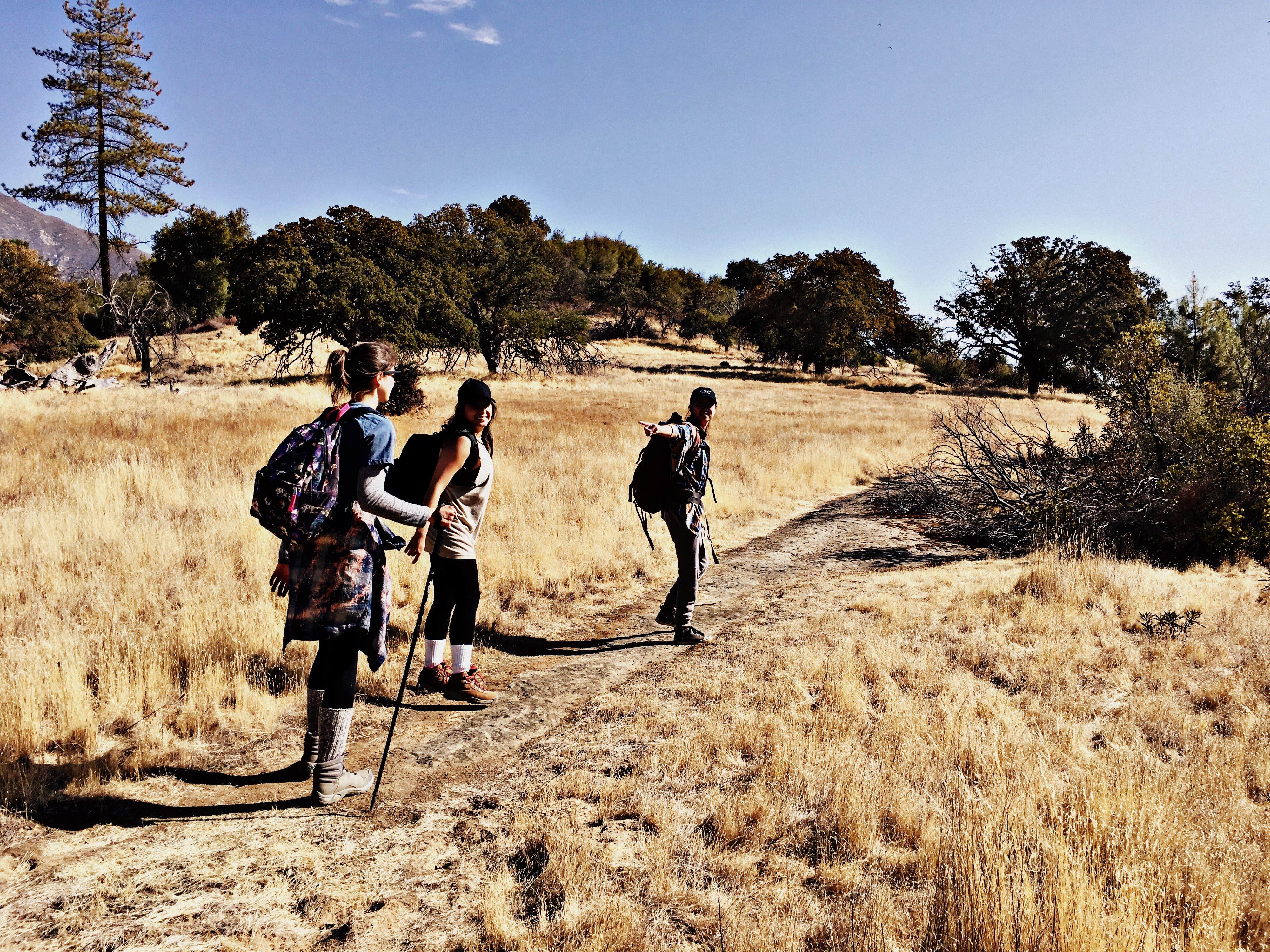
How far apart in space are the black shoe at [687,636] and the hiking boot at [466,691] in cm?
173

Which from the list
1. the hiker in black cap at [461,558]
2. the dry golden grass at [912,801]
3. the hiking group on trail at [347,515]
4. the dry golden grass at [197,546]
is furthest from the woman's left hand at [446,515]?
the dry golden grass at [197,546]

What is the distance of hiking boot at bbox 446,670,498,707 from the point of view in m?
4.54

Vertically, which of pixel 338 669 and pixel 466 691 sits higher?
pixel 338 669

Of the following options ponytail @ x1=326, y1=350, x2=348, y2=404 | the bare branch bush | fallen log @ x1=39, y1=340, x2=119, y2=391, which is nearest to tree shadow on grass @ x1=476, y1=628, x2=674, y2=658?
ponytail @ x1=326, y1=350, x2=348, y2=404

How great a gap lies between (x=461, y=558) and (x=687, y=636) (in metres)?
2.18

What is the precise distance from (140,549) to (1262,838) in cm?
810

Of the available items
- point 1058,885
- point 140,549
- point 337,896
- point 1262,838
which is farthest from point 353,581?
point 140,549

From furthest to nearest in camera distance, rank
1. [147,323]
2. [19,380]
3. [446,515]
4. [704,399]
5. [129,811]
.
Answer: [147,323], [19,380], [704,399], [446,515], [129,811]

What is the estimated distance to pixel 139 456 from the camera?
10477 mm

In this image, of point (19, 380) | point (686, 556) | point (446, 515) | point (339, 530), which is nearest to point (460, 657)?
point (446, 515)

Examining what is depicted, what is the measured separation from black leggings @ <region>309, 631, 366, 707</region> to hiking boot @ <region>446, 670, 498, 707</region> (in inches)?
46.9

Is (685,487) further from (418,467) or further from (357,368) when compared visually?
(357,368)

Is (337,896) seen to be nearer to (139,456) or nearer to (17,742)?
(17,742)

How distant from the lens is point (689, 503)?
559 cm
